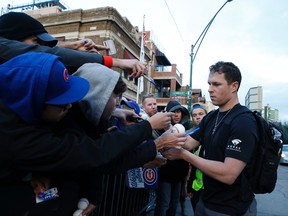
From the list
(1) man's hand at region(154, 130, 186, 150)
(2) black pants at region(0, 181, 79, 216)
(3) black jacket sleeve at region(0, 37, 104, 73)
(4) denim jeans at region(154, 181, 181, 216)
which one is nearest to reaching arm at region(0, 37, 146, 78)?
(3) black jacket sleeve at region(0, 37, 104, 73)

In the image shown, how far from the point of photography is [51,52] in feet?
4.87

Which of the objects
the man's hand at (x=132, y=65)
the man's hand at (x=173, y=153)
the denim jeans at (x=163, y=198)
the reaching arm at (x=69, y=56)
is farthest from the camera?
the denim jeans at (x=163, y=198)

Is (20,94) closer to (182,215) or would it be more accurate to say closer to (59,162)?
(59,162)

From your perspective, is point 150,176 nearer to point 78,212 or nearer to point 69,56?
point 78,212

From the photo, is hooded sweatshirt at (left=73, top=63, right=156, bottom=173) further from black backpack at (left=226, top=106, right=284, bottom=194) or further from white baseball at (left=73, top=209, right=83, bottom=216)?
black backpack at (left=226, top=106, right=284, bottom=194)

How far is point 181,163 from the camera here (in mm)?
4008

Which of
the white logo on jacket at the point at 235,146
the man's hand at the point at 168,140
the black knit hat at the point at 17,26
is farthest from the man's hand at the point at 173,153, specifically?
the black knit hat at the point at 17,26

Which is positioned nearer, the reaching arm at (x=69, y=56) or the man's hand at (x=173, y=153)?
the reaching arm at (x=69, y=56)

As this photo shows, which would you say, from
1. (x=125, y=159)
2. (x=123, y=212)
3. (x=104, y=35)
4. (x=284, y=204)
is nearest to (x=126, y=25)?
(x=104, y=35)

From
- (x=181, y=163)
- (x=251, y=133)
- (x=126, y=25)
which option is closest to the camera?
(x=251, y=133)

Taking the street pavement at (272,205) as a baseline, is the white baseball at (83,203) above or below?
above

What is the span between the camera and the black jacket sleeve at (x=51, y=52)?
1.39 m

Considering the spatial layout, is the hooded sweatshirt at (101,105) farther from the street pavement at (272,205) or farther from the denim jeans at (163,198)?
the street pavement at (272,205)

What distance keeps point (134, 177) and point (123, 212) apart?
0.46 meters
